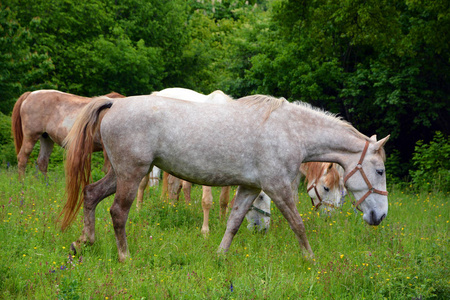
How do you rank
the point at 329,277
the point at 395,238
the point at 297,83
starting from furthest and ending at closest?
1. the point at 297,83
2. the point at 395,238
3. the point at 329,277

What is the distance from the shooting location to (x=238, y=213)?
5516 millimetres

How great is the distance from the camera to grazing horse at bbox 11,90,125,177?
8.52m

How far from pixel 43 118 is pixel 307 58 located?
30.5ft

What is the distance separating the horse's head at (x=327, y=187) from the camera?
7.64 m

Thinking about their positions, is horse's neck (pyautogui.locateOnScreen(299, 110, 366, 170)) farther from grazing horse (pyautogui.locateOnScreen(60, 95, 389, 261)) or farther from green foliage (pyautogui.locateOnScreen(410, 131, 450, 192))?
green foliage (pyautogui.locateOnScreen(410, 131, 450, 192))

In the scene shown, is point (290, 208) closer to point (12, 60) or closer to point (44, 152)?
point (44, 152)

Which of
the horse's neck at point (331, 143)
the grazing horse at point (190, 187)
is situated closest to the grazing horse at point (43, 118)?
the grazing horse at point (190, 187)

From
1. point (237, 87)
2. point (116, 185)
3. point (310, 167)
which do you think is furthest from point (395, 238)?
point (237, 87)

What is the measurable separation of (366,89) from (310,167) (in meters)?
7.61

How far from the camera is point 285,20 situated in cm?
1400

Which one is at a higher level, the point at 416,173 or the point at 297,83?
the point at 297,83

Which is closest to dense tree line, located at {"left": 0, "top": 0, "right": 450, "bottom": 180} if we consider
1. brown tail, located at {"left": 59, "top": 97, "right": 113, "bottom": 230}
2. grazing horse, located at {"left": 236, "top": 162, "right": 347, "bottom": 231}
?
grazing horse, located at {"left": 236, "top": 162, "right": 347, "bottom": 231}

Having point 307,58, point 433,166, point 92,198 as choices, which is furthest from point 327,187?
point 307,58

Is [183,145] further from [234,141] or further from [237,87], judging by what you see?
[237,87]
